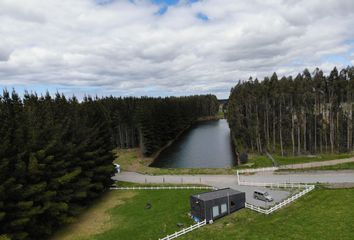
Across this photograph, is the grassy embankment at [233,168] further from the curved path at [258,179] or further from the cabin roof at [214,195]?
the cabin roof at [214,195]

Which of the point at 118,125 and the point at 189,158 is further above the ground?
the point at 118,125

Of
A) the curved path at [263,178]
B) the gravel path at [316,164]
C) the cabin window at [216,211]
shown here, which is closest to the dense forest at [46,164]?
the curved path at [263,178]

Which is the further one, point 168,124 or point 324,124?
point 168,124

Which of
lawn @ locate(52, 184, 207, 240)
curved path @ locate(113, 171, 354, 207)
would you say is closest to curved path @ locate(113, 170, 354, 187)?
curved path @ locate(113, 171, 354, 207)

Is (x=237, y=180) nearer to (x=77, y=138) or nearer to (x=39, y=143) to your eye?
(x=77, y=138)

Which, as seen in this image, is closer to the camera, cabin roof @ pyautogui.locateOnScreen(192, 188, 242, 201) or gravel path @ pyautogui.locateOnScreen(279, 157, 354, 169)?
cabin roof @ pyautogui.locateOnScreen(192, 188, 242, 201)

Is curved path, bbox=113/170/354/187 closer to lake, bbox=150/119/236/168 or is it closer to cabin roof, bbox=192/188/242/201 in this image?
cabin roof, bbox=192/188/242/201

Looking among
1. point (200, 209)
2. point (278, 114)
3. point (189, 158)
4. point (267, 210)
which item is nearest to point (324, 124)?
point (278, 114)
